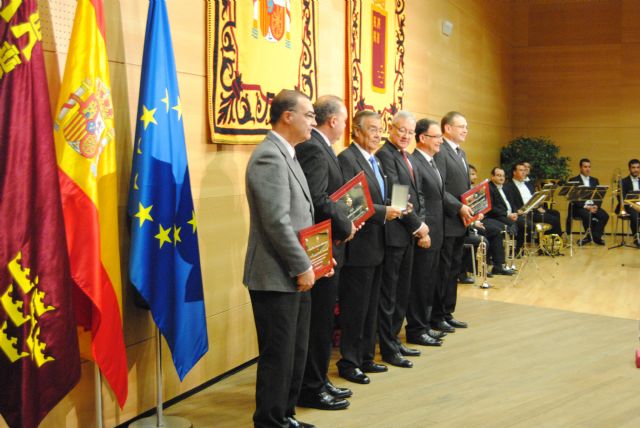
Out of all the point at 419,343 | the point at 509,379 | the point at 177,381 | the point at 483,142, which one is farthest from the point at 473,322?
the point at 483,142

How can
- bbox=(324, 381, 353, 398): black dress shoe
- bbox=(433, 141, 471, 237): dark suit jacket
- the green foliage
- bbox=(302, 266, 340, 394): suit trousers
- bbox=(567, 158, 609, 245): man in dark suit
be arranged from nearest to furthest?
bbox=(302, 266, 340, 394): suit trousers < bbox=(324, 381, 353, 398): black dress shoe < bbox=(433, 141, 471, 237): dark suit jacket < bbox=(567, 158, 609, 245): man in dark suit < the green foliage

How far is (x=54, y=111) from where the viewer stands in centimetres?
299

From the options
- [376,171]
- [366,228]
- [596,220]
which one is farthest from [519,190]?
[366,228]

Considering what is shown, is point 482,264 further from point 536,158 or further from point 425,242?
point 536,158

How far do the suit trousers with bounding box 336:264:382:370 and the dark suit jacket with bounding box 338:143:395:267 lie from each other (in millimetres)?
59

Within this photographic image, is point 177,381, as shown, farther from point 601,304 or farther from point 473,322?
point 601,304

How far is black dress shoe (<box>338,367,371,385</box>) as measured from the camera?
14.3 ft

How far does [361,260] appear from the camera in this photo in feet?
14.1

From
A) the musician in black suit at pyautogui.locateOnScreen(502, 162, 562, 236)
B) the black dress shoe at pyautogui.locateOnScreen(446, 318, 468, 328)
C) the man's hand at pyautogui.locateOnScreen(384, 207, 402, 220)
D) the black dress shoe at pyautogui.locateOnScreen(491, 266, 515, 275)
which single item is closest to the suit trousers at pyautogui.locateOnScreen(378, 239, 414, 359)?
the man's hand at pyautogui.locateOnScreen(384, 207, 402, 220)

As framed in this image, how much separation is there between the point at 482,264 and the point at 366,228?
394 centimetres

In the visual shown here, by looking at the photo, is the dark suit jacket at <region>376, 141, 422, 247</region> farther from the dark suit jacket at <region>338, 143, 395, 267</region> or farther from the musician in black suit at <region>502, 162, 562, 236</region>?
the musician in black suit at <region>502, 162, 562, 236</region>

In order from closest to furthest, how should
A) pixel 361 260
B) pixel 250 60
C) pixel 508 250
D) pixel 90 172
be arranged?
pixel 90 172 < pixel 361 260 < pixel 250 60 < pixel 508 250

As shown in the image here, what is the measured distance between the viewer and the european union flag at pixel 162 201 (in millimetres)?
3301

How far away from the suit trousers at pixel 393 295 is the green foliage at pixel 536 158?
7.36m
